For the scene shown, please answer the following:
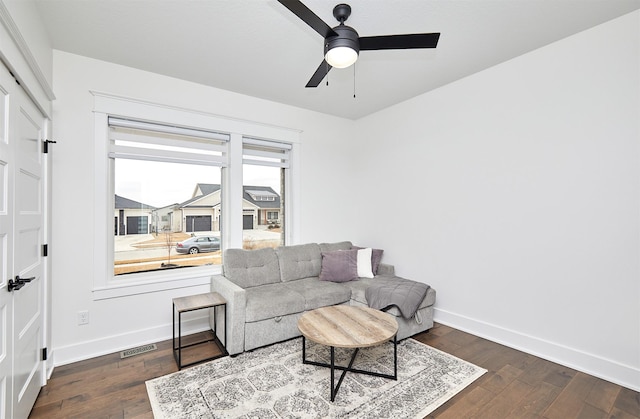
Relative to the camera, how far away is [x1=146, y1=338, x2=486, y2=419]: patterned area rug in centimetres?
194

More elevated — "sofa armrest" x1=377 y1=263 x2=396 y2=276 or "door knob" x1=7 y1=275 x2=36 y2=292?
"door knob" x1=7 y1=275 x2=36 y2=292

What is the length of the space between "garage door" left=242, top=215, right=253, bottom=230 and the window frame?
4.6 inches

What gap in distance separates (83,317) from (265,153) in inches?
103

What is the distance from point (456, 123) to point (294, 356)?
3043 millimetres

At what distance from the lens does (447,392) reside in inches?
84.3

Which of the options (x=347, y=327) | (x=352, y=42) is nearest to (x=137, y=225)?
(x=347, y=327)

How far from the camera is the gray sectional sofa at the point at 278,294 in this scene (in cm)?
272

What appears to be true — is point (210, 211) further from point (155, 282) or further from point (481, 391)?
point (481, 391)

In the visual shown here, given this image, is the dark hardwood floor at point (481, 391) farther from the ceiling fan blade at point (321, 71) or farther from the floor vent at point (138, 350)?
the ceiling fan blade at point (321, 71)

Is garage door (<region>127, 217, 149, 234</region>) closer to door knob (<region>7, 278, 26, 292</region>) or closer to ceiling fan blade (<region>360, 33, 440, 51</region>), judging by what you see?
door knob (<region>7, 278, 26, 292</region>)

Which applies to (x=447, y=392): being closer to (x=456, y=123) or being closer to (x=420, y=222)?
(x=420, y=222)

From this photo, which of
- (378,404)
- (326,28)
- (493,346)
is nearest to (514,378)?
(493,346)

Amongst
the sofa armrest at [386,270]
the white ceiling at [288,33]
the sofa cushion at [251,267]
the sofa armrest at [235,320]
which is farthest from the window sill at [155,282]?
the white ceiling at [288,33]

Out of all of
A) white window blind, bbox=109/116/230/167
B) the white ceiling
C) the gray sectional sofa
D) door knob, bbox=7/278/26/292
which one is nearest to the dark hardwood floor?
the gray sectional sofa
